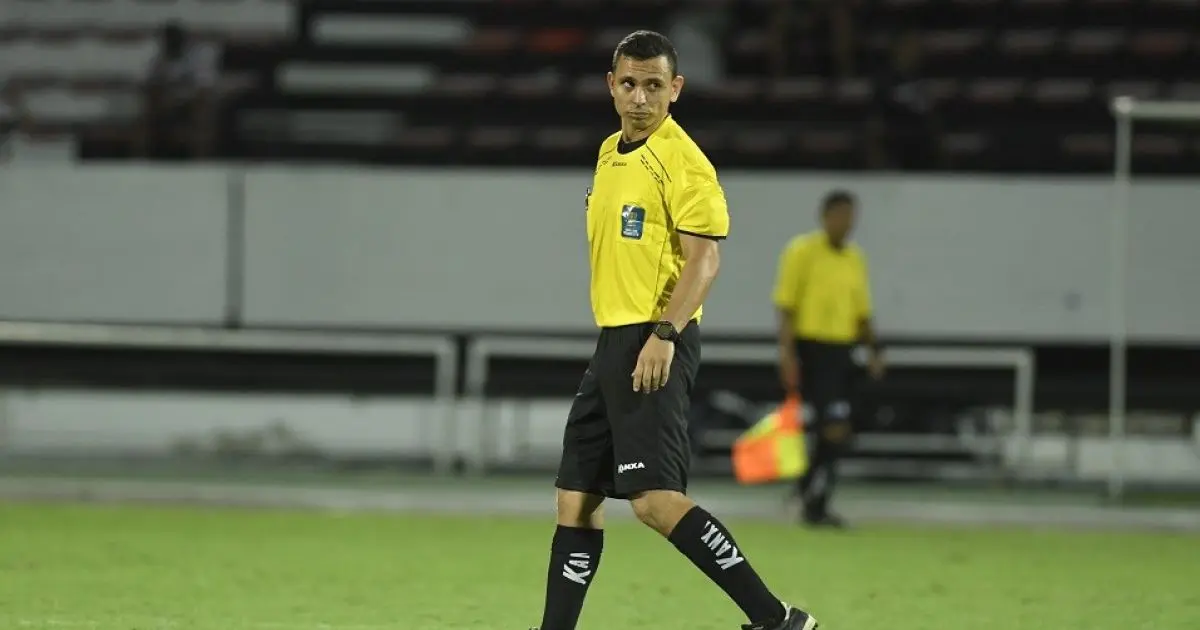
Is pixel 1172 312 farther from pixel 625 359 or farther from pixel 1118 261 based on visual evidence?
pixel 625 359

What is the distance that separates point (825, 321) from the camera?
1181 cm

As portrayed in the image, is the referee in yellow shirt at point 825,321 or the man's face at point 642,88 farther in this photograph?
the referee in yellow shirt at point 825,321

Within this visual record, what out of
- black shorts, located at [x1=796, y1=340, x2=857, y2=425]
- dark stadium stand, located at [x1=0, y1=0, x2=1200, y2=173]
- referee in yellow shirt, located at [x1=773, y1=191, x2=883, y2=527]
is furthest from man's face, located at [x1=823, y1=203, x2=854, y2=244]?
dark stadium stand, located at [x1=0, y1=0, x2=1200, y2=173]

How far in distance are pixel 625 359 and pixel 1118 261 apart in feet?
30.2

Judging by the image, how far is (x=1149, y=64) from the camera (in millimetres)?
18531

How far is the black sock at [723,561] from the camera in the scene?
5.90m

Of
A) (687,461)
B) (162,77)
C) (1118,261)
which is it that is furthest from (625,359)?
(162,77)

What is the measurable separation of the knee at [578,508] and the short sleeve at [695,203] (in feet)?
3.05

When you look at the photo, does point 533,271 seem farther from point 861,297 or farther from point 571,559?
point 571,559

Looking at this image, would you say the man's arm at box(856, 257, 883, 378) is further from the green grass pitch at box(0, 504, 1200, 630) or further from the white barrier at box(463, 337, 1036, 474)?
the white barrier at box(463, 337, 1036, 474)

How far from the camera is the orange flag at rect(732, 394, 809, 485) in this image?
12242 mm

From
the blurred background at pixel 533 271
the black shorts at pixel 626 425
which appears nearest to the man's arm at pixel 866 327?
the blurred background at pixel 533 271

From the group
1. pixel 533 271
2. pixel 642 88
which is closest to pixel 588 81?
pixel 533 271

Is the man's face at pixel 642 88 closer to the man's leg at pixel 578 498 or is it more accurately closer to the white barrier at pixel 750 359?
the man's leg at pixel 578 498
